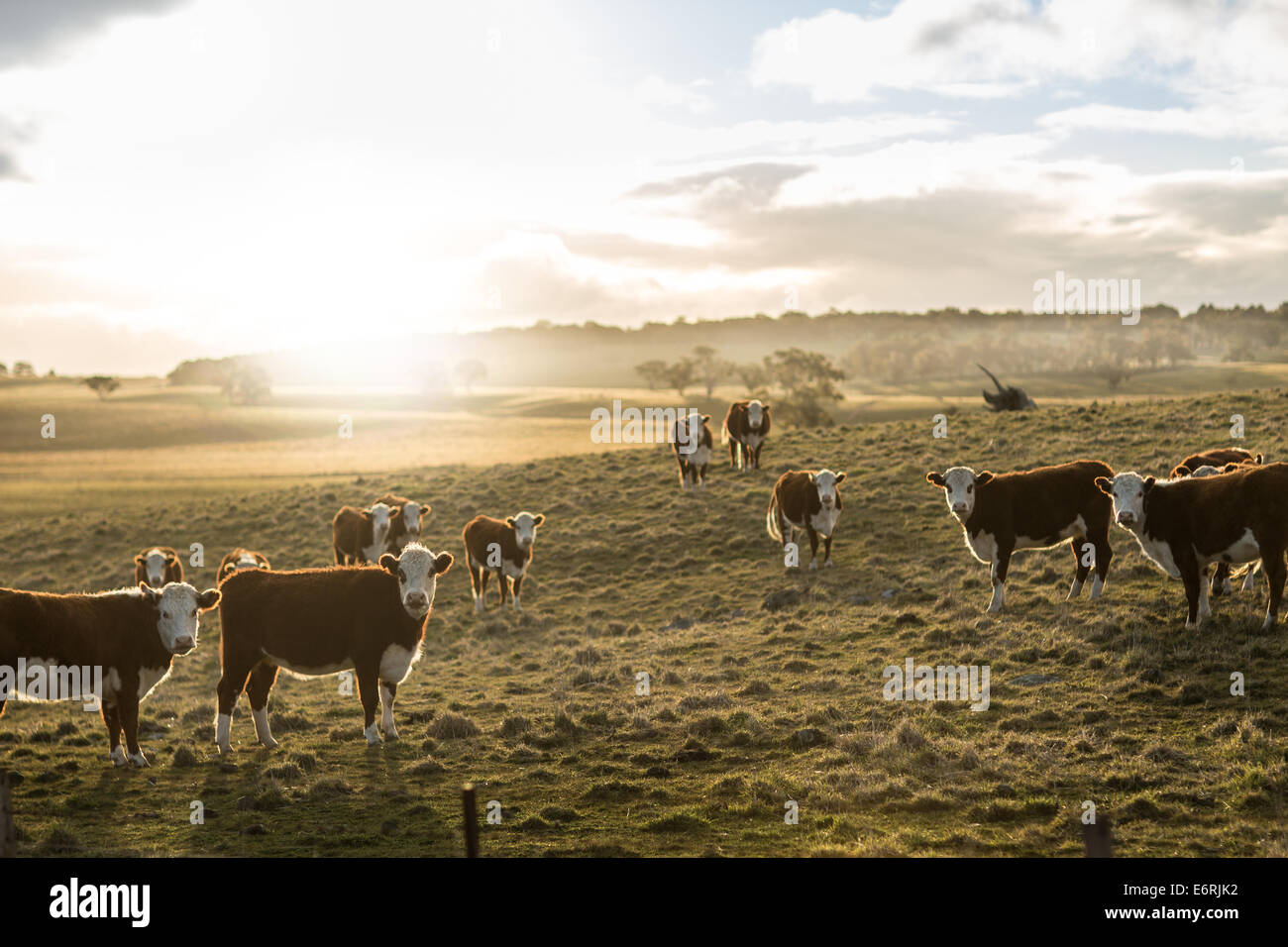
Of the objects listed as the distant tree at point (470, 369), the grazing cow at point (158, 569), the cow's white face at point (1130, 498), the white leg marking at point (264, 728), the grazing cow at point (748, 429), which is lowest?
the white leg marking at point (264, 728)

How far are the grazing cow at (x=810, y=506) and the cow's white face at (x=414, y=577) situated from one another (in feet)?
35.0

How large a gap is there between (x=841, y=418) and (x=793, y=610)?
55.0 meters

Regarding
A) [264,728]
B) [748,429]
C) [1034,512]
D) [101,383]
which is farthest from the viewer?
[101,383]

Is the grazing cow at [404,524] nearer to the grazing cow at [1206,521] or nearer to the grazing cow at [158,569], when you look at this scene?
the grazing cow at [158,569]

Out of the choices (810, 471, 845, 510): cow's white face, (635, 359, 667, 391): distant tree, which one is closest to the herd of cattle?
(810, 471, 845, 510): cow's white face

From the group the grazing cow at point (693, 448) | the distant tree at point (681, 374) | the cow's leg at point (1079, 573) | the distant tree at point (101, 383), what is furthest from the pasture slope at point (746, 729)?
the distant tree at point (101, 383)

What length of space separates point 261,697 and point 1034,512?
1171cm

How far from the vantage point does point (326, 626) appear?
11570 mm

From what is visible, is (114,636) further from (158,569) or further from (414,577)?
(158,569)

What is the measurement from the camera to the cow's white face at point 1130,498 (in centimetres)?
1316

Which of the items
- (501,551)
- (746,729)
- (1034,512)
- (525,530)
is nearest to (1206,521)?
(1034,512)

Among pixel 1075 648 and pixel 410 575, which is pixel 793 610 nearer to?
pixel 1075 648

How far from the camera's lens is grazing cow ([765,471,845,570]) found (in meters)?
20.6

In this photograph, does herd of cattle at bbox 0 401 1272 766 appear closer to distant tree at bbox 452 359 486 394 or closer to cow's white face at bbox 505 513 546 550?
cow's white face at bbox 505 513 546 550
